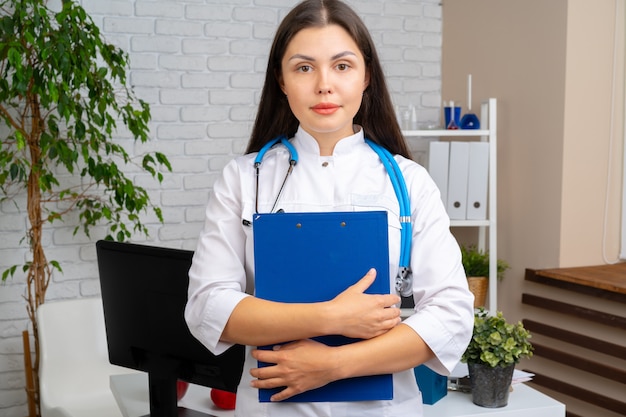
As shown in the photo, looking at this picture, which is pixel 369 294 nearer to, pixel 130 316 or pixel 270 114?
pixel 270 114

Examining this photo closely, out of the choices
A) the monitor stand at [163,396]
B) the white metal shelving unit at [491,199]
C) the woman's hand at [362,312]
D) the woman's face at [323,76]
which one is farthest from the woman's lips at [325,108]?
the white metal shelving unit at [491,199]

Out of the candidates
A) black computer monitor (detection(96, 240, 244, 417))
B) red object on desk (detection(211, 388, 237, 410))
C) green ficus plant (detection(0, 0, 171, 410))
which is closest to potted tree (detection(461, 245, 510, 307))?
green ficus plant (detection(0, 0, 171, 410))

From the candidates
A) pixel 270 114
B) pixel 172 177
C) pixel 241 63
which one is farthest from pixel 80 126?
pixel 270 114

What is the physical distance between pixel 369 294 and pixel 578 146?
2.35m

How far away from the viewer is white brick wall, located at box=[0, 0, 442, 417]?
3.25m

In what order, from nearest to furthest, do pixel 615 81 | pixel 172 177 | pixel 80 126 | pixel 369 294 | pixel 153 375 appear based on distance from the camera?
pixel 369 294 → pixel 153 375 → pixel 80 126 → pixel 615 81 → pixel 172 177

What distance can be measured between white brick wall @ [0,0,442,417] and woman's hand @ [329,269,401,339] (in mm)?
2466

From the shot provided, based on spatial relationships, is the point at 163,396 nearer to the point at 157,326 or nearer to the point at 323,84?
the point at 157,326

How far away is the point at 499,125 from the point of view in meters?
3.56

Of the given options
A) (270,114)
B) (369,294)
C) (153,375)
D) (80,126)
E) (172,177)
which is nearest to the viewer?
(369,294)

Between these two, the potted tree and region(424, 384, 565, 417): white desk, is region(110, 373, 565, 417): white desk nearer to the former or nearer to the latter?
region(424, 384, 565, 417): white desk

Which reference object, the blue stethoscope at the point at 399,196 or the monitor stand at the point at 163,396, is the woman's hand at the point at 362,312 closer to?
the blue stethoscope at the point at 399,196

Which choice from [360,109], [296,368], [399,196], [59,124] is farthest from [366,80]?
[59,124]

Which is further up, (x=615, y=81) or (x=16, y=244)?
(x=615, y=81)
